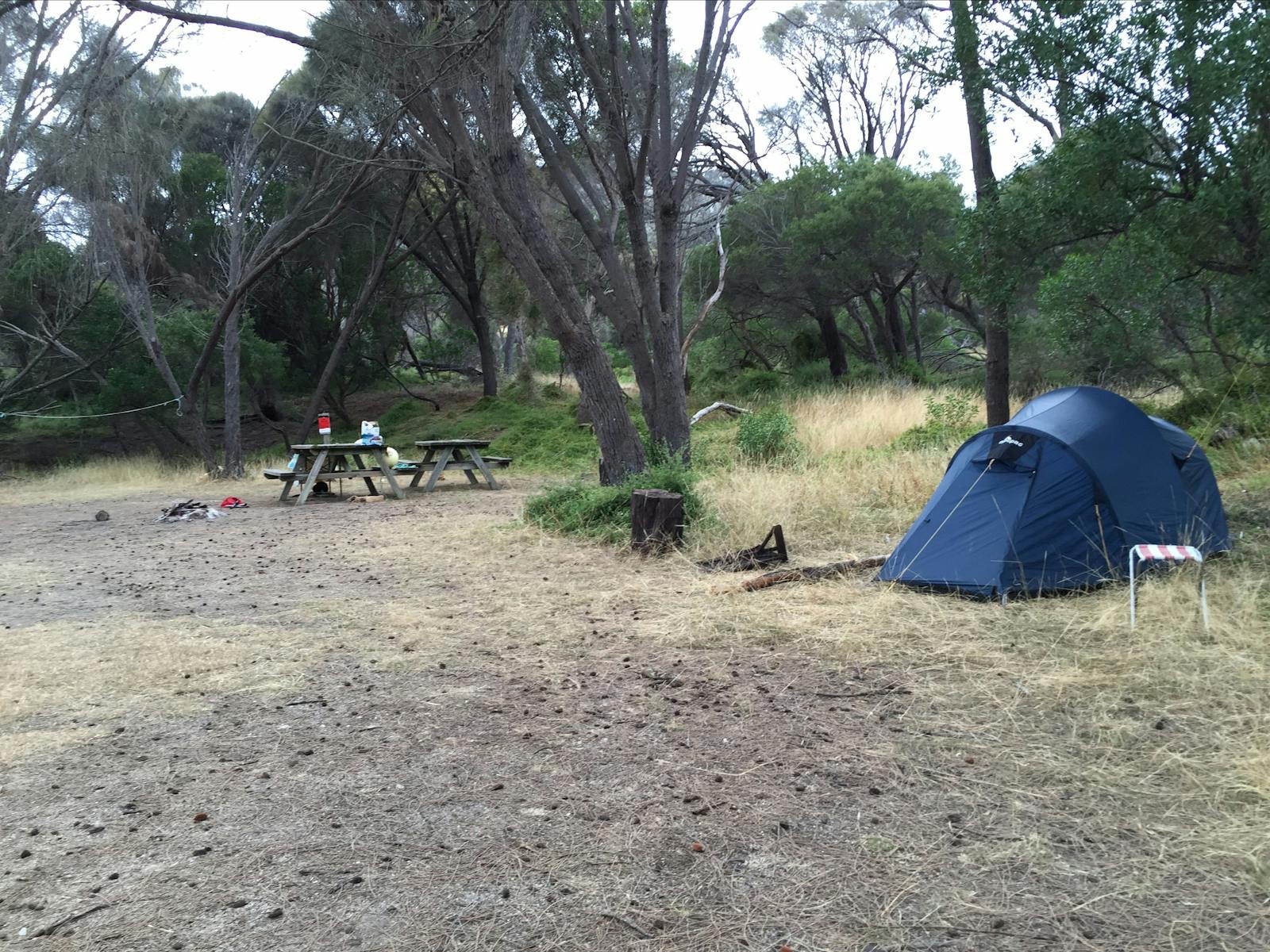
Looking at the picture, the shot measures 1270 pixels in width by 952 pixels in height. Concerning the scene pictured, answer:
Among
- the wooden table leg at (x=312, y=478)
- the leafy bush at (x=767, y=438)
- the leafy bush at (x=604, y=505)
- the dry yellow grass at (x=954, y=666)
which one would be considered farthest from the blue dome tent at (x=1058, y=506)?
the wooden table leg at (x=312, y=478)

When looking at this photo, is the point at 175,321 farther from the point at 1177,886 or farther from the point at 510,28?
the point at 1177,886

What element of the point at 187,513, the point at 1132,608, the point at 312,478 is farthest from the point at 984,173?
the point at 187,513

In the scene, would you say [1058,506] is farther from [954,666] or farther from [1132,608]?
[954,666]

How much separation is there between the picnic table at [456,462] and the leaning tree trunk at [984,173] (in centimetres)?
653

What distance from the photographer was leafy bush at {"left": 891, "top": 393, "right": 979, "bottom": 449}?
11.9 meters

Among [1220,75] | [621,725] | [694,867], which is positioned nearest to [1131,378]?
[1220,75]

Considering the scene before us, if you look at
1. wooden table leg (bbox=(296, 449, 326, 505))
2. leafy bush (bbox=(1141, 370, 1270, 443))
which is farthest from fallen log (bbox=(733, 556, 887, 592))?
wooden table leg (bbox=(296, 449, 326, 505))

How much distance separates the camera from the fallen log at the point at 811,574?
6273 millimetres

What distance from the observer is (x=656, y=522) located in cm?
782

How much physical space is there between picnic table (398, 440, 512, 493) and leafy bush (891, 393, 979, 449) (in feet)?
18.1

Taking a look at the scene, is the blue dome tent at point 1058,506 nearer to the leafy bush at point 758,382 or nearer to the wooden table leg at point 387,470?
the wooden table leg at point 387,470

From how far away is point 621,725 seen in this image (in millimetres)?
3982

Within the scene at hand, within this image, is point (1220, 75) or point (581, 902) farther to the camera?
point (1220, 75)

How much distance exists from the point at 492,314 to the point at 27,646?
20.7 m
